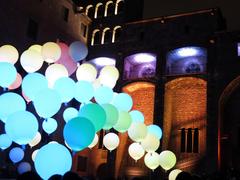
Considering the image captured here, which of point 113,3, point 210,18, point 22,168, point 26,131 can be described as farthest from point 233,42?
point 26,131

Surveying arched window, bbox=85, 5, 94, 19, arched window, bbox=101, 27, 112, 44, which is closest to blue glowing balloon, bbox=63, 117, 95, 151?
arched window, bbox=101, 27, 112, 44

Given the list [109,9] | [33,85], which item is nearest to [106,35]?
[109,9]

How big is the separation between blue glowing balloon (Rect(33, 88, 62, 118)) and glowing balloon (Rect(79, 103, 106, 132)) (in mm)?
620

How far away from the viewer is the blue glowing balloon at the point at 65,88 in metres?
7.71

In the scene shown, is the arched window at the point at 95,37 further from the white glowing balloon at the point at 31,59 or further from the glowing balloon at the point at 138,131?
the white glowing balloon at the point at 31,59

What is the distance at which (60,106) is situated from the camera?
25.0ft

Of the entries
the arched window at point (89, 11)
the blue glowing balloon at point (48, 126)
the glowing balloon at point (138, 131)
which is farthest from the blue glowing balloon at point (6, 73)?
the arched window at point (89, 11)

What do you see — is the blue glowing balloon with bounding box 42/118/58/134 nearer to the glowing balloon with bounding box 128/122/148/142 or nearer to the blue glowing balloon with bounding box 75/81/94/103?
the blue glowing balloon with bounding box 75/81/94/103

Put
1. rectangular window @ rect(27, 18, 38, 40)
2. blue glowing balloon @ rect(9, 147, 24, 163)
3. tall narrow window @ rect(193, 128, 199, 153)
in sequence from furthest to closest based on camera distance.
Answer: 1. tall narrow window @ rect(193, 128, 199, 153)
2. rectangular window @ rect(27, 18, 38, 40)
3. blue glowing balloon @ rect(9, 147, 24, 163)

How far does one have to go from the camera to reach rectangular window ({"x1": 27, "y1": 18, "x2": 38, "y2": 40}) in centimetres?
1741

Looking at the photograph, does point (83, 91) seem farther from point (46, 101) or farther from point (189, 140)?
point (189, 140)

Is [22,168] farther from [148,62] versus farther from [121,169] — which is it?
[148,62]

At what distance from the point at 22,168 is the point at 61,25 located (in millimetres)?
11443

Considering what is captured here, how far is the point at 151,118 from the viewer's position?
66.6ft
